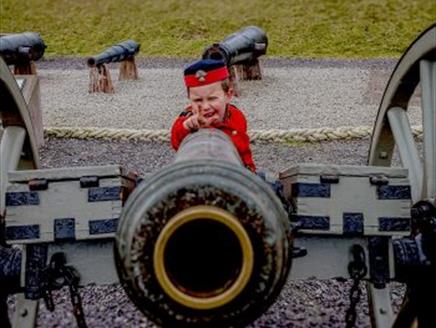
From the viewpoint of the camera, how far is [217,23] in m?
13.7

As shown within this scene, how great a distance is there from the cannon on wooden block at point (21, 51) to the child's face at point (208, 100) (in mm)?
4788

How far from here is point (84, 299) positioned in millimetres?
2812

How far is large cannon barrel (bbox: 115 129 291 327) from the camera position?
131cm

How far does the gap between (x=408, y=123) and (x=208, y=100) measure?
69 centimetres

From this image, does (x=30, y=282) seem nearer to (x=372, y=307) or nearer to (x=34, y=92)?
(x=372, y=307)

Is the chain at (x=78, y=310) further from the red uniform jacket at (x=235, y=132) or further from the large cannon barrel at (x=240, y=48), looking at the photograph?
the large cannon barrel at (x=240, y=48)

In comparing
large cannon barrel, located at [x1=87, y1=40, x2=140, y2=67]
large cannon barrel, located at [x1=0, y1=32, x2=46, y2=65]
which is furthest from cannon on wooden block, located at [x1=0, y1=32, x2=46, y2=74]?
large cannon barrel, located at [x1=87, y1=40, x2=140, y2=67]

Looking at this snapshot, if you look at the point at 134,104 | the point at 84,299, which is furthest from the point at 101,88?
the point at 84,299

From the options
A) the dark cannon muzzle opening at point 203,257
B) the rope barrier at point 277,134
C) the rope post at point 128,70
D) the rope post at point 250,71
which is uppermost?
the rope post at point 128,70

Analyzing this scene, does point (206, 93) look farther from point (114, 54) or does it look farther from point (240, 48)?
point (114, 54)

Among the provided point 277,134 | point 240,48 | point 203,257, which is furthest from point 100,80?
point 203,257

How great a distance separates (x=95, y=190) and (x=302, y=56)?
9997mm

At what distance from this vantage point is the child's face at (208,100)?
2.26 m

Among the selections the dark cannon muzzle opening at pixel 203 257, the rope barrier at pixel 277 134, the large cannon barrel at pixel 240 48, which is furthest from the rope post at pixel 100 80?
the dark cannon muzzle opening at pixel 203 257
